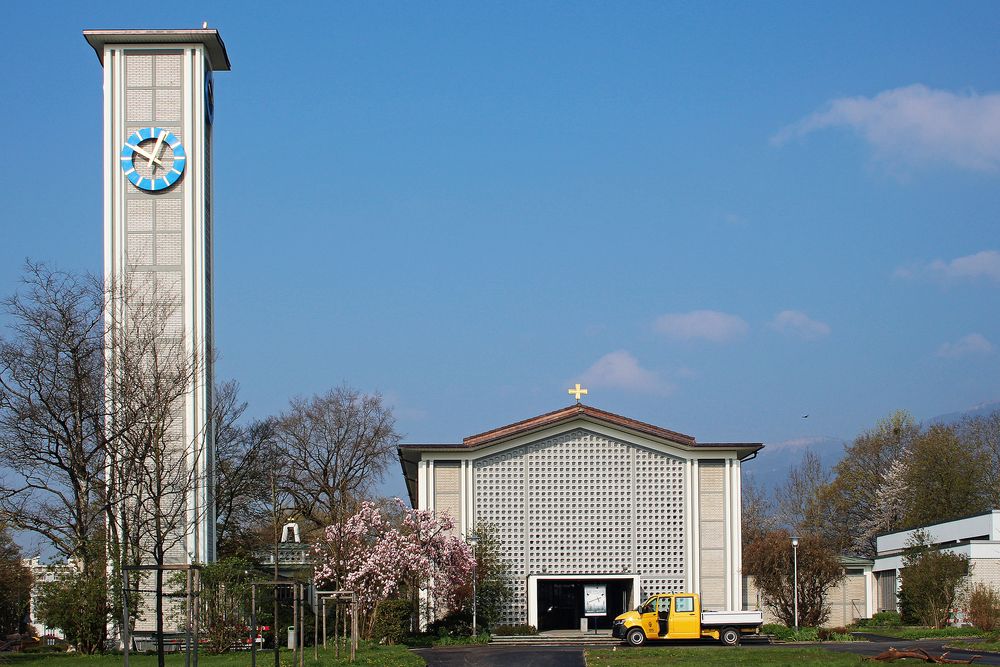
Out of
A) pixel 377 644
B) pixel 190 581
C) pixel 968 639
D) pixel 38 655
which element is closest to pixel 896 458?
pixel 968 639

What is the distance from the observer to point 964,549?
5075cm

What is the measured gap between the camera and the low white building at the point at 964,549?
49594 mm

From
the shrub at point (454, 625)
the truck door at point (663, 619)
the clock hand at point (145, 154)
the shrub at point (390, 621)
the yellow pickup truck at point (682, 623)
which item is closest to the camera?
the yellow pickup truck at point (682, 623)

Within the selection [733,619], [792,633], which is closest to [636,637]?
[733,619]

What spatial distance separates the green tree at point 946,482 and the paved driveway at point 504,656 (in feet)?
136

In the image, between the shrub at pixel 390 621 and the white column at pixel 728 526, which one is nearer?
the shrub at pixel 390 621

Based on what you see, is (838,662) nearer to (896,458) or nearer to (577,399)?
(577,399)

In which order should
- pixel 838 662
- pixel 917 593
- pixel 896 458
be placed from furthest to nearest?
pixel 896 458 < pixel 917 593 < pixel 838 662

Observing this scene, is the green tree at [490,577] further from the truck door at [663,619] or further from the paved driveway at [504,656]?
the truck door at [663,619]

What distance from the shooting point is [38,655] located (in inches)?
1592

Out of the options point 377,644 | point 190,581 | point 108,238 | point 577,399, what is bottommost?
point 377,644

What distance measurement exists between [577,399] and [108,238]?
2111cm

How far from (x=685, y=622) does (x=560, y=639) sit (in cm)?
653

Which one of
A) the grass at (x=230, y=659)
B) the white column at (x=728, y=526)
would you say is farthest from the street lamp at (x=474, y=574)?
the white column at (x=728, y=526)
